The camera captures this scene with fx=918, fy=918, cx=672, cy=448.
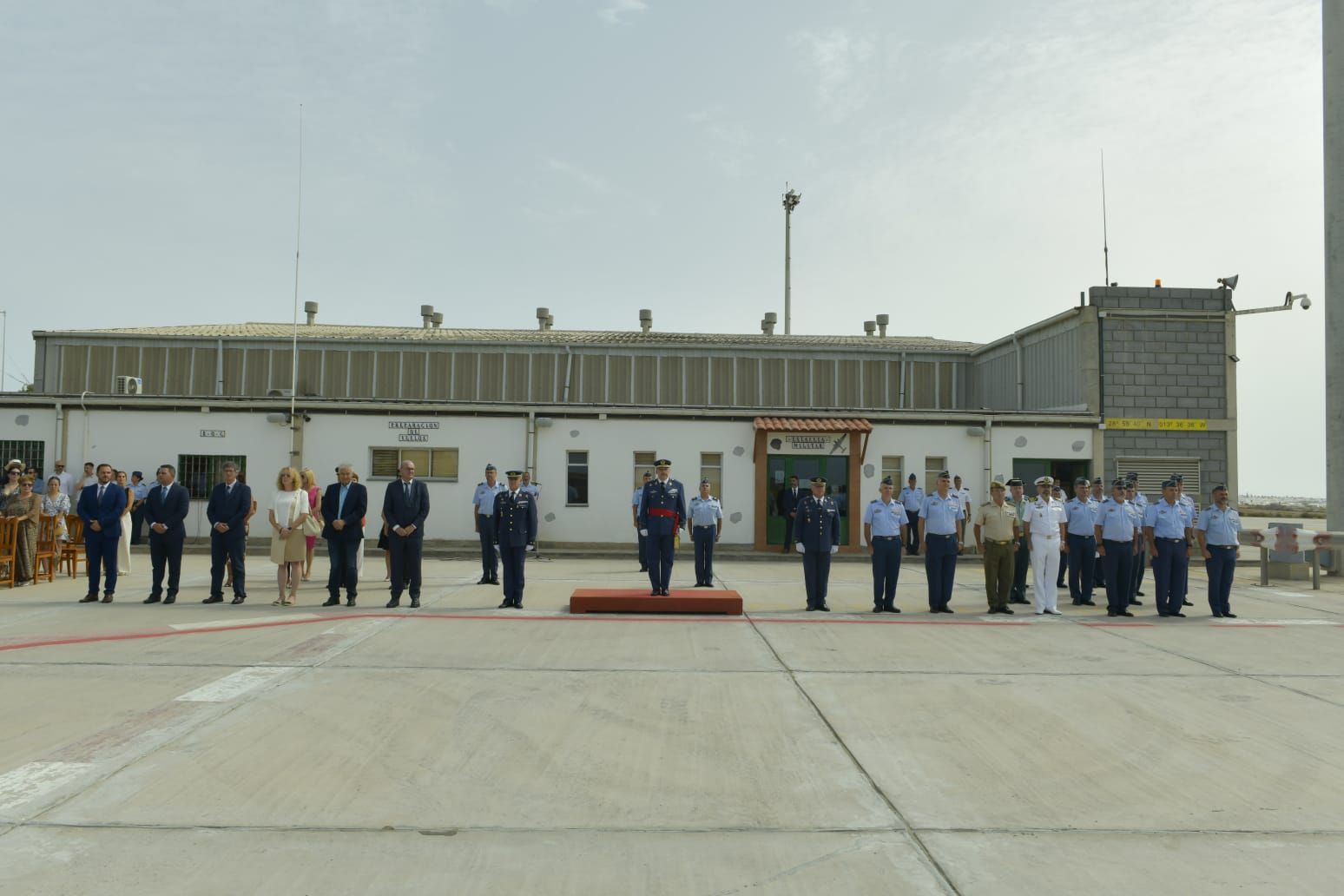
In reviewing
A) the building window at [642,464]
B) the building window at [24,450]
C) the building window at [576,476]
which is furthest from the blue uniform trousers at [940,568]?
the building window at [24,450]

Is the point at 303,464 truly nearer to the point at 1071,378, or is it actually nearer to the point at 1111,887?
the point at 1071,378

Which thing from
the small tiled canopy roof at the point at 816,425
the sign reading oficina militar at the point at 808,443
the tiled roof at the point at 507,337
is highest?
the tiled roof at the point at 507,337

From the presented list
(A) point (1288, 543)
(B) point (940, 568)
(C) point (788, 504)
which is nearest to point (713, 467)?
(C) point (788, 504)

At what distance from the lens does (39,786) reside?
475 cm

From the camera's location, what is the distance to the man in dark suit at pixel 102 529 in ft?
39.0

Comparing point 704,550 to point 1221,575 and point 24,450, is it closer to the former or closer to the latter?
point 1221,575

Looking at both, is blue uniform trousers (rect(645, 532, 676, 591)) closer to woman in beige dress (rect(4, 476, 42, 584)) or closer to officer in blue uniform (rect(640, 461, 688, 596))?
officer in blue uniform (rect(640, 461, 688, 596))

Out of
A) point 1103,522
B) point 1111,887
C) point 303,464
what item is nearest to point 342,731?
point 1111,887

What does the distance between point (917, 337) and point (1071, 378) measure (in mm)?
13343

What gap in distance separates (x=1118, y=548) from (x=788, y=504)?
9929 mm

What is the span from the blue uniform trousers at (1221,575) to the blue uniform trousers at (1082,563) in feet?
4.86

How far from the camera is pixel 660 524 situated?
1255 cm

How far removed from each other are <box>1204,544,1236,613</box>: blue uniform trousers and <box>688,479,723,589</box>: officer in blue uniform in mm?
7117

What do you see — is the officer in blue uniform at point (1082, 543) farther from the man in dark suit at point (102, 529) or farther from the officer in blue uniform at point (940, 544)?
the man in dark suit at point (102, 529)
